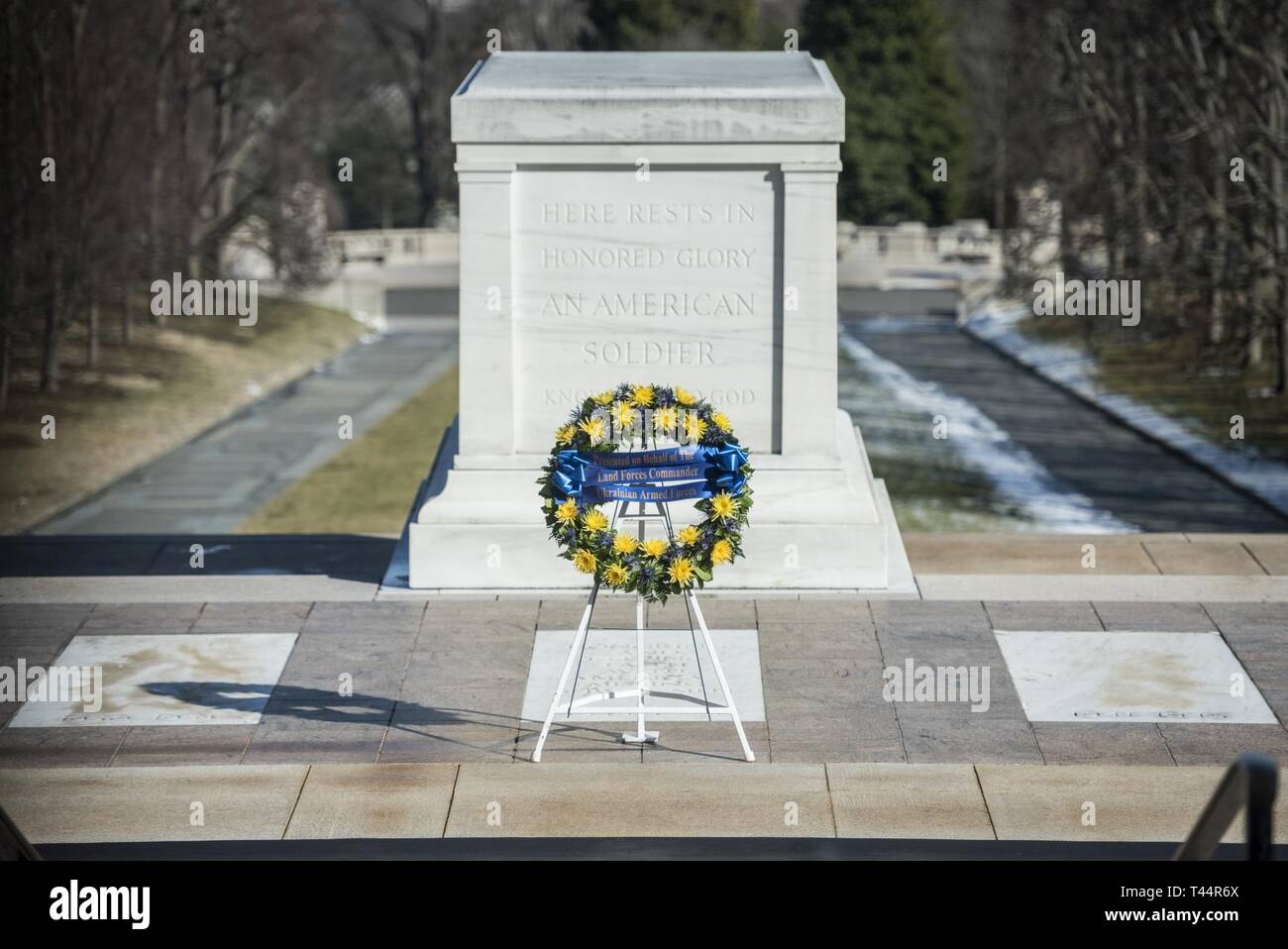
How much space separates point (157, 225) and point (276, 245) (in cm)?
412

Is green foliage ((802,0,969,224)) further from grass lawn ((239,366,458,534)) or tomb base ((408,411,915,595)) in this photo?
tomb base ((408,411,915,595))

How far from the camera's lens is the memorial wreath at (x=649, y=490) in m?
8.88

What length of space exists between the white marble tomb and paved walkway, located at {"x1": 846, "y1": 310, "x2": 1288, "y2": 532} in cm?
857

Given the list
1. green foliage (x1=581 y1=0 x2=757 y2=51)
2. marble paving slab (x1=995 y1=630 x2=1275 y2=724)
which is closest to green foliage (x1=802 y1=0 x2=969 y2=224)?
green foliage (x1=581 y1=0 x2=757 y2=51)

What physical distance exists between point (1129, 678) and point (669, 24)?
1808 inches

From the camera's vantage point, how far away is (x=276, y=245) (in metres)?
40.3

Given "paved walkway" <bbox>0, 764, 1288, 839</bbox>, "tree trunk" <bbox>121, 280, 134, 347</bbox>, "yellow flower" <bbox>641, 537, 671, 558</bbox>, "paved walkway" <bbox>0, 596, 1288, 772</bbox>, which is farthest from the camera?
"tree trunk" <bbox>121, 280, 134, 347</bbox>

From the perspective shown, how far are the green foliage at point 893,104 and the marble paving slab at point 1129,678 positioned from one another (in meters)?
44.4

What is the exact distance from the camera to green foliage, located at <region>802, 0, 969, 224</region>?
Answer: 5444cm

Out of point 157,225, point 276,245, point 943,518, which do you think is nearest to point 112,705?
point 943,518

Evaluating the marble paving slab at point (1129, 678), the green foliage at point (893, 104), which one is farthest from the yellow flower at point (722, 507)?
the green foliage at point (893, 104)

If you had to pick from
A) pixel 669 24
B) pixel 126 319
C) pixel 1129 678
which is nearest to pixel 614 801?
pixel 1129 678

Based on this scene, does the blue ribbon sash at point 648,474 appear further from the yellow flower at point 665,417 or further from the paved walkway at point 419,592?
the paved walkway at point 419,592

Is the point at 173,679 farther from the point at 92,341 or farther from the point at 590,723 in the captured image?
the point at 92,341
